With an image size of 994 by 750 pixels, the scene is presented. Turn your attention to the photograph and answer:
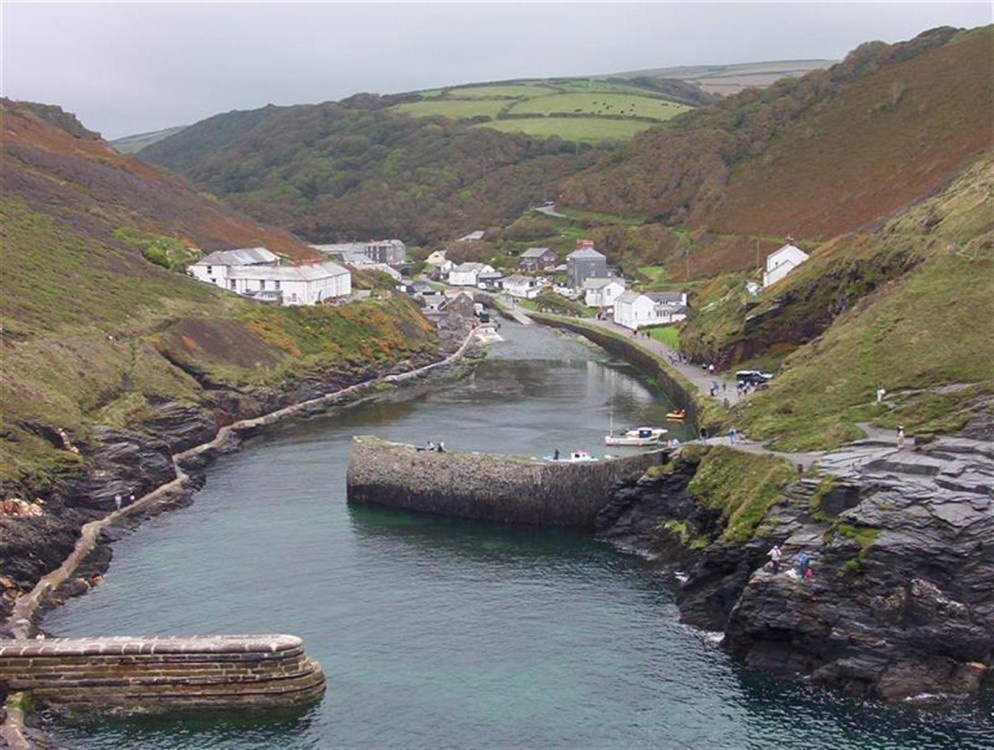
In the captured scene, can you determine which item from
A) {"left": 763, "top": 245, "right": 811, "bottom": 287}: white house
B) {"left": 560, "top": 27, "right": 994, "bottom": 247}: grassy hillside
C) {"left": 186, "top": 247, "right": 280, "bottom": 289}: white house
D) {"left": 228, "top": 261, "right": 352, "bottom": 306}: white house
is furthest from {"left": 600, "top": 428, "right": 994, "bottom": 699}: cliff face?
{"left": 186, "top": 247, "right": 280, "bottom": 289}: white house

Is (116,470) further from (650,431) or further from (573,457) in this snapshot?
(650,431)

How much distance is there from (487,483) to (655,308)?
270ft

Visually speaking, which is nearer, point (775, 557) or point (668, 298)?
point (775, 557)

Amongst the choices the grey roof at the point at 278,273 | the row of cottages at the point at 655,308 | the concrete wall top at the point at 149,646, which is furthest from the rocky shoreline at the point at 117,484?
the row of cottages at the point at 655,308

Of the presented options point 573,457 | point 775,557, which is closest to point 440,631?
point 775,557

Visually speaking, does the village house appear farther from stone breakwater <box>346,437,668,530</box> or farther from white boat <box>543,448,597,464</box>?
stone breakwater <box>346,437,668,530</box>

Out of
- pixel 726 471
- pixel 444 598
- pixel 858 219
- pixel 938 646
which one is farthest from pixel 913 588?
pixel 858 219

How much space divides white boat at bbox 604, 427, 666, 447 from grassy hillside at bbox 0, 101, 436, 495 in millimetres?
32915

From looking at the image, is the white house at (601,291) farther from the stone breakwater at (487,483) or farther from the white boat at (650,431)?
the stone breakwater at (487,483)

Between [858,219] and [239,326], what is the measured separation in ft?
252

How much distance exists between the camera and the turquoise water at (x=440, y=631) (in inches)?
1709

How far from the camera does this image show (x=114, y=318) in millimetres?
104312

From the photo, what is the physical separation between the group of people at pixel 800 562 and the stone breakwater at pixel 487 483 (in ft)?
56.9

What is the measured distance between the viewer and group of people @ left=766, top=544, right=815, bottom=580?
48.8m
